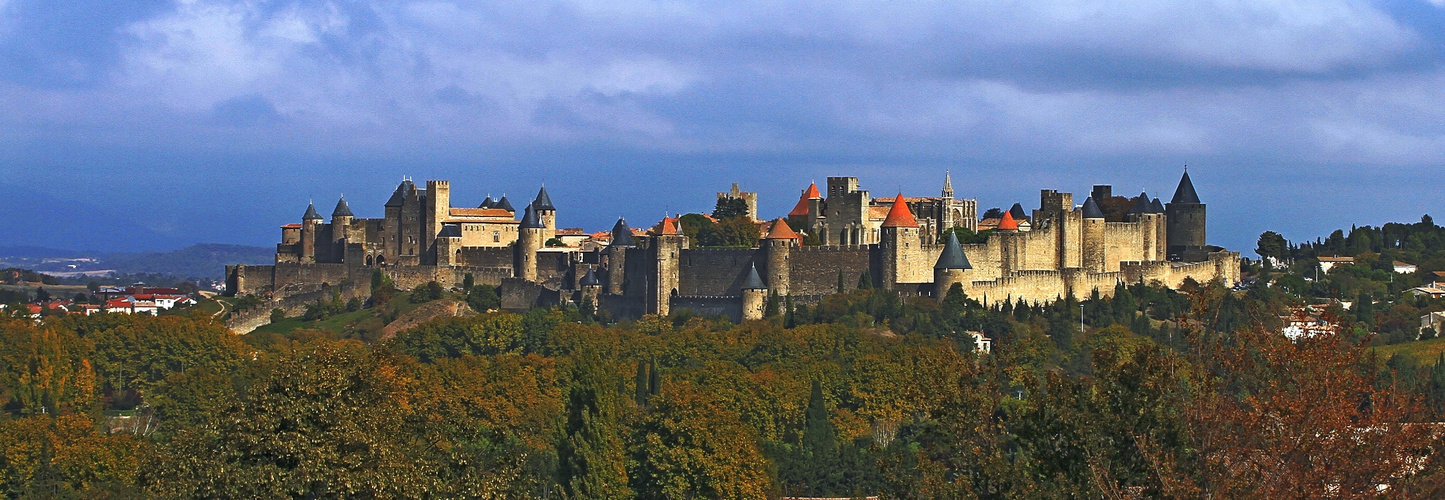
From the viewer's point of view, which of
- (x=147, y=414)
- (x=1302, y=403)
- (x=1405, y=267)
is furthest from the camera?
(x=1405, y=267)

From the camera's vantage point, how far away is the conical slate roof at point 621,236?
236 feet

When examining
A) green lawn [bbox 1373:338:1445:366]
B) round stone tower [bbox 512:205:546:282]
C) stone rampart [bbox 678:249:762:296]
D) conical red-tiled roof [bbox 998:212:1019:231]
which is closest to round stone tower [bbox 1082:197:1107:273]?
conical red-tiled roof [bbox 998:212:1019:231]

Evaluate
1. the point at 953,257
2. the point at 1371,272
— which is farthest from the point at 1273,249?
the point at 953,257

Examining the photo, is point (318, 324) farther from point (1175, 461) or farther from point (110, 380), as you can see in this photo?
point (1175, 461)

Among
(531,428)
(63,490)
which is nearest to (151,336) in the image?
(531,428)

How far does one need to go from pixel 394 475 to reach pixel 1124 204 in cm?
5735

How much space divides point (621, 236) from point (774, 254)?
621 cm

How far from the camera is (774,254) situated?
227 ft

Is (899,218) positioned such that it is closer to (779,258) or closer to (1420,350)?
(779,258)

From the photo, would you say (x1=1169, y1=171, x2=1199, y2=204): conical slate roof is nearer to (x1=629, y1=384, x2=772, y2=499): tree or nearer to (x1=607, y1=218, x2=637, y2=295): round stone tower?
(x1=607, y1=218, x2=637, y2=295): round stone tower

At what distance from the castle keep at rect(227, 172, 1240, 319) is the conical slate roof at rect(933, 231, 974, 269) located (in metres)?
0.03

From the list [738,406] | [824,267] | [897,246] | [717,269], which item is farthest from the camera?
[717,269]

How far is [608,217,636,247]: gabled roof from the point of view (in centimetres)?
7200

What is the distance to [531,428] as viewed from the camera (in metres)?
55.9
